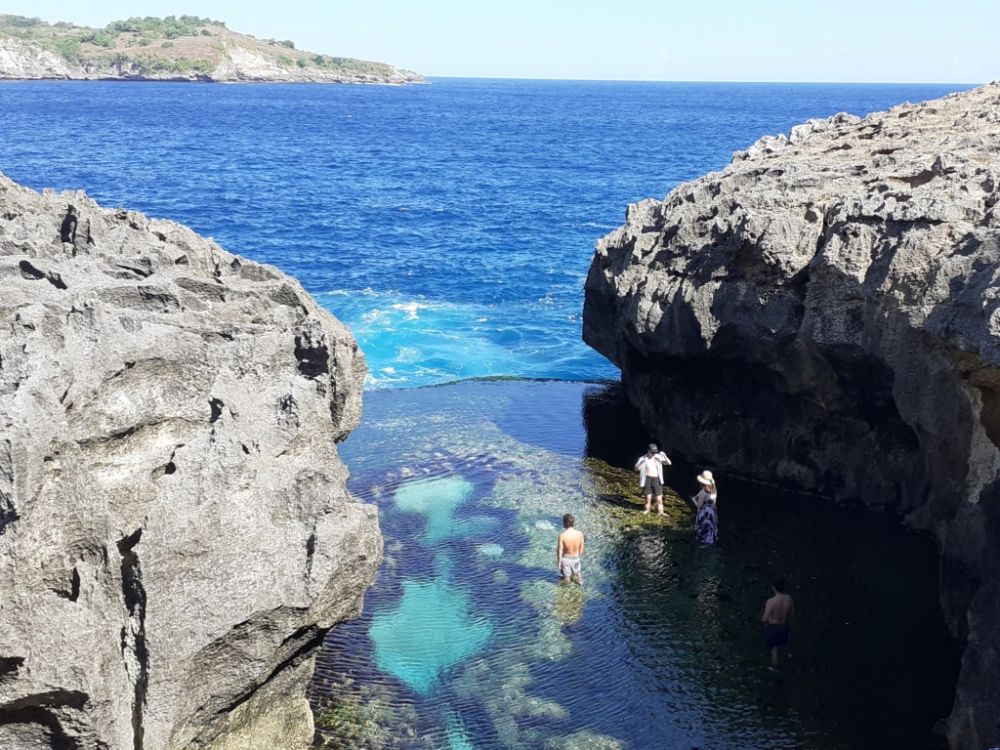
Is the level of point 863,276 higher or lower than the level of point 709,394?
higher

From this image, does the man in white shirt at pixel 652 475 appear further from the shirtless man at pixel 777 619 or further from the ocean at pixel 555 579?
the shirtless man at pixel 777 619

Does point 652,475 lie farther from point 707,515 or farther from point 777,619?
point 777,619

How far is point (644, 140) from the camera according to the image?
121312 millimetres

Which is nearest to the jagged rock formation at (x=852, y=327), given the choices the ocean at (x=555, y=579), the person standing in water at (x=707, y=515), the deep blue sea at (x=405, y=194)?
the ocean at (x=555, y=579)

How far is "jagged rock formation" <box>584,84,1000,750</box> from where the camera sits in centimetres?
1506

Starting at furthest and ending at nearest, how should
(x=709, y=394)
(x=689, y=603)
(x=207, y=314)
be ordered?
(x=709, y=394)
(x=689, y=603)
(x=207, y=314)

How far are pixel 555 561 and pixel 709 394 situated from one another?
6.09 metres

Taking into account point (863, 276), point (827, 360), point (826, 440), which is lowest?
point (826, 440)

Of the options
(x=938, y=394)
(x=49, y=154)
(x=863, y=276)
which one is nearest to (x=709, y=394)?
(x=863, y=276)

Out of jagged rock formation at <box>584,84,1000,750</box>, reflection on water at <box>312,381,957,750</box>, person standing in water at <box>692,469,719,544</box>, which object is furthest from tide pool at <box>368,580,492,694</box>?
jagged rock formation at <box>584,84,1000,750</box>

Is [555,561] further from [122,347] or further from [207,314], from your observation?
[122,347]

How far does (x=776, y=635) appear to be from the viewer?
50.7 ft

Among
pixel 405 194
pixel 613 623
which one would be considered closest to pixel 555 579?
pixel 613 623

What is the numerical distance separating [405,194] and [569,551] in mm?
58697
